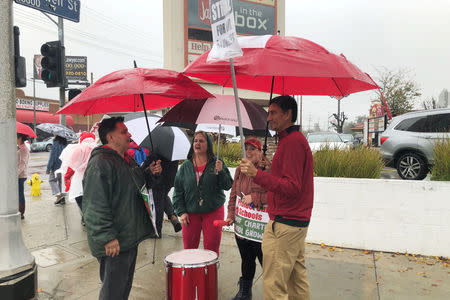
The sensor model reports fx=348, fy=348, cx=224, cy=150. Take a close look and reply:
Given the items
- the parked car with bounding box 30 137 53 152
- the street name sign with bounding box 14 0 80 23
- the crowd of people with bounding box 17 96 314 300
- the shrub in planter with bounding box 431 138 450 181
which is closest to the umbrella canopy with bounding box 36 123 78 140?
the street name sign with bounding box 14 0 80 23

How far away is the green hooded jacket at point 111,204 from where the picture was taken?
2.51 m

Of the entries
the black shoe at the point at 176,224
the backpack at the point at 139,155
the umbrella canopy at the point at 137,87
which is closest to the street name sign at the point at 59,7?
the backpack at the point at 139,155

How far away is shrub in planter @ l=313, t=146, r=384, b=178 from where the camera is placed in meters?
5.79

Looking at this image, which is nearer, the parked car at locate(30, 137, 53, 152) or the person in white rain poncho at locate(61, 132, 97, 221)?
the person in white rain poncho at locate(61, 132, 97, 221)

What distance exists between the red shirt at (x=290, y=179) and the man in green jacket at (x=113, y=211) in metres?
0.99

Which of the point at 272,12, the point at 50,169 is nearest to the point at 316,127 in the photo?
the point at 272,12

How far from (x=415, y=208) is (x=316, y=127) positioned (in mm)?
68883

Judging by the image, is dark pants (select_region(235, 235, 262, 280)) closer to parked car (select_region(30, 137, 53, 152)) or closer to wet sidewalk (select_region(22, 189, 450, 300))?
wet sidewalk (select_region(22, 189, 450, 300))

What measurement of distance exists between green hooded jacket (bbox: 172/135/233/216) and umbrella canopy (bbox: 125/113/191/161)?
134cm

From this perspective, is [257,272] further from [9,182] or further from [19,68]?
[19,68]

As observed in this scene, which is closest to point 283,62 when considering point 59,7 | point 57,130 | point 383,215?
point 383,215

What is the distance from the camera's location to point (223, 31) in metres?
2.61

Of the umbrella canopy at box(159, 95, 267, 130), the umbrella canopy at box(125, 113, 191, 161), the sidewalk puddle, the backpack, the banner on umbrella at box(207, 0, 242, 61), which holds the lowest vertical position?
the sidewalk puddle

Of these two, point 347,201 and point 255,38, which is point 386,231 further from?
point 255,38
